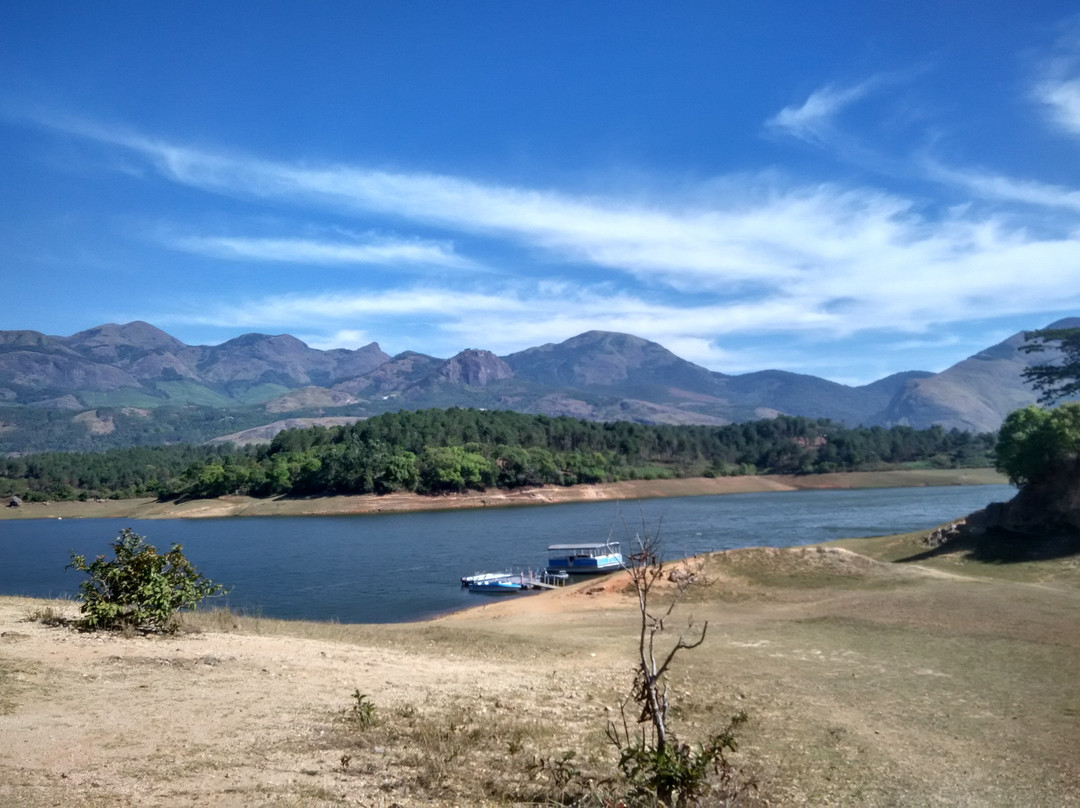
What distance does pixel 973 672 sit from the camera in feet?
51.8

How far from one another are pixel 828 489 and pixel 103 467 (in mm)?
127298

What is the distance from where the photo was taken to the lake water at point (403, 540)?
139ft

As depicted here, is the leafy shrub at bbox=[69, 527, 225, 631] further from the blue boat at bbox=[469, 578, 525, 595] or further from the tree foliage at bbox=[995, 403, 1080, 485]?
the tree foliage at bbox=[995, 403, 1080, 485]

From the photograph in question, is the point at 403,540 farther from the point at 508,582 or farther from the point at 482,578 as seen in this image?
the point at 508,582

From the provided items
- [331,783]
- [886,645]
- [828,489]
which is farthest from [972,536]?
[828,489]

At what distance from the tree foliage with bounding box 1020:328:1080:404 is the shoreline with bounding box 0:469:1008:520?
66.2m

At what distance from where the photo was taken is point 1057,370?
53.0 m

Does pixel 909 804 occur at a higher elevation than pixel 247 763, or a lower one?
lower

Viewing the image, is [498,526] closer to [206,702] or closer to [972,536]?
[972,536]

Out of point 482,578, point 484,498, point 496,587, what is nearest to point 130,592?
point 496,587

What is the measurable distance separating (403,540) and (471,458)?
146 feet

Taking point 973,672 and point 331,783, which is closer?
point 331,783

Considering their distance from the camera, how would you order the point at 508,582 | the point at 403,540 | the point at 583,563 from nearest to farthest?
the point at 508,582 < the point at 583,563 < the point at 403,540

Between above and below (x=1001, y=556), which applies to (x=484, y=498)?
below
